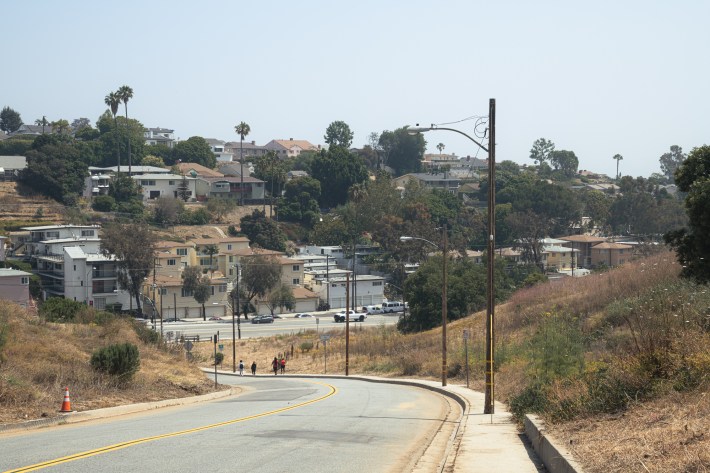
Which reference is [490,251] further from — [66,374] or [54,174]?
[54,174]

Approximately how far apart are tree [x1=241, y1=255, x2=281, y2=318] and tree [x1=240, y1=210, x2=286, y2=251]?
2147 cm

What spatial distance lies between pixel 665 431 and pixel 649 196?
14347 cm

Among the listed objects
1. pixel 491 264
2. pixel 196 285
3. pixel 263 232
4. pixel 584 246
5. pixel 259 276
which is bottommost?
pixel 196 285

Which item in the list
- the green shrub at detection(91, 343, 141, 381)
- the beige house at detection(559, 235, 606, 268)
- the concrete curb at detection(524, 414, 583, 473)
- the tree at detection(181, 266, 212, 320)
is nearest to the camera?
the concrete curb at detection(524, 414, 583, 473)

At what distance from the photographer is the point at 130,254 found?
320 feet

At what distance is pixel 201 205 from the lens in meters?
146

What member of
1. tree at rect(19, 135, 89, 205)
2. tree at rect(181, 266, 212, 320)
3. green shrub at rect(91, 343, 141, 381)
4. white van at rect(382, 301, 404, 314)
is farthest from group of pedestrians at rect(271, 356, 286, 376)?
tree at rect(19, 135, 89, 205)

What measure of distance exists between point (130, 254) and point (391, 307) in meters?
34.0

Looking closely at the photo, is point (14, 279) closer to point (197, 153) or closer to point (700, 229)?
point (700, 229)

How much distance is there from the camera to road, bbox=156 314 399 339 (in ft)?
290

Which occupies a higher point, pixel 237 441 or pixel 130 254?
pixel 130 254

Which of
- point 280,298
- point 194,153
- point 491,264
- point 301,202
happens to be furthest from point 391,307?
point 491,264

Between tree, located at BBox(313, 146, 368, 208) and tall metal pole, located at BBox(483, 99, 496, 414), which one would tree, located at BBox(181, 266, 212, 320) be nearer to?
tree, located at BBox(313, 146, 368, 208)

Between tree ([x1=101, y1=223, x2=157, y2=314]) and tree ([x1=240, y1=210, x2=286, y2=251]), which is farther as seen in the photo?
tree ([x1=240, y1=210, x2=286, y2=251])
